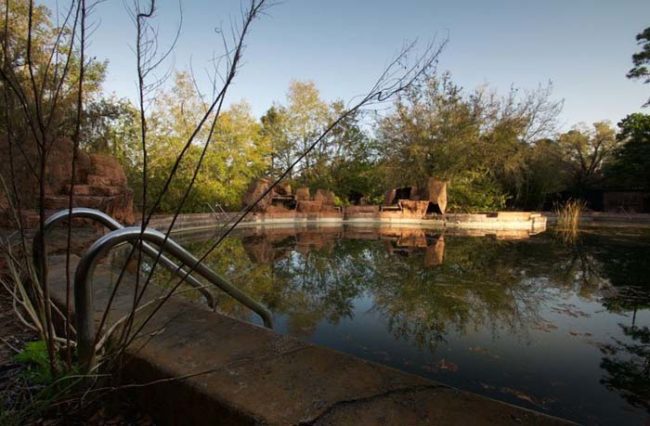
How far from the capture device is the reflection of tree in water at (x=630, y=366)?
207cm

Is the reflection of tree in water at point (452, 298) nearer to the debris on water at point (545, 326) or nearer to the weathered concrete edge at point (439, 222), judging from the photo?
the debris on water at point (545, 326)

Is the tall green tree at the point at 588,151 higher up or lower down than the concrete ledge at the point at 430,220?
higher up

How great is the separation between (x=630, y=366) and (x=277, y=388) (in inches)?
112

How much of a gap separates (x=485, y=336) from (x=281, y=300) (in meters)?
2.24

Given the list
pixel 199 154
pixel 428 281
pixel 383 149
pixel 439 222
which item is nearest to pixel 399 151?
pixel 383 149

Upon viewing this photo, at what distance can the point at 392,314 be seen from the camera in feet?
11.5

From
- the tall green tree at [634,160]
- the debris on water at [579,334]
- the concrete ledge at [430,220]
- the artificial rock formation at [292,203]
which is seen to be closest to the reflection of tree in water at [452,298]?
the debris on water at [579,334]

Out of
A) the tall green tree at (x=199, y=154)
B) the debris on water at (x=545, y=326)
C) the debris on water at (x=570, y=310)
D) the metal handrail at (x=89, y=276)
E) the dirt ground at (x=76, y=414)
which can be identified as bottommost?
the debris on water at (x=545, y=326)

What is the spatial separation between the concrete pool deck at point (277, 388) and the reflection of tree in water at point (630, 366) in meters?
1.90

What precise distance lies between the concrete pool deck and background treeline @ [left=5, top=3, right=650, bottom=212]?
1085 cm

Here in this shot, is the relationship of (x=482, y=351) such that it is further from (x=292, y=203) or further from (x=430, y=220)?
(x=292, y=203)

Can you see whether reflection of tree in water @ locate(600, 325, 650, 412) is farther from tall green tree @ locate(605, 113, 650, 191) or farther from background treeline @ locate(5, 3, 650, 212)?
tall green tree @ locate(605, 113, 650, 191)

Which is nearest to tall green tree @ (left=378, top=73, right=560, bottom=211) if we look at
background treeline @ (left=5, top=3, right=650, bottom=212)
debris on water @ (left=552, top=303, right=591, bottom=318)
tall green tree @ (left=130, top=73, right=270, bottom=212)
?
background treeline @ (left=5, top=3, right=650, bottom=212)

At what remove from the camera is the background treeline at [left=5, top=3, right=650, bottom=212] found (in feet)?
46.5
